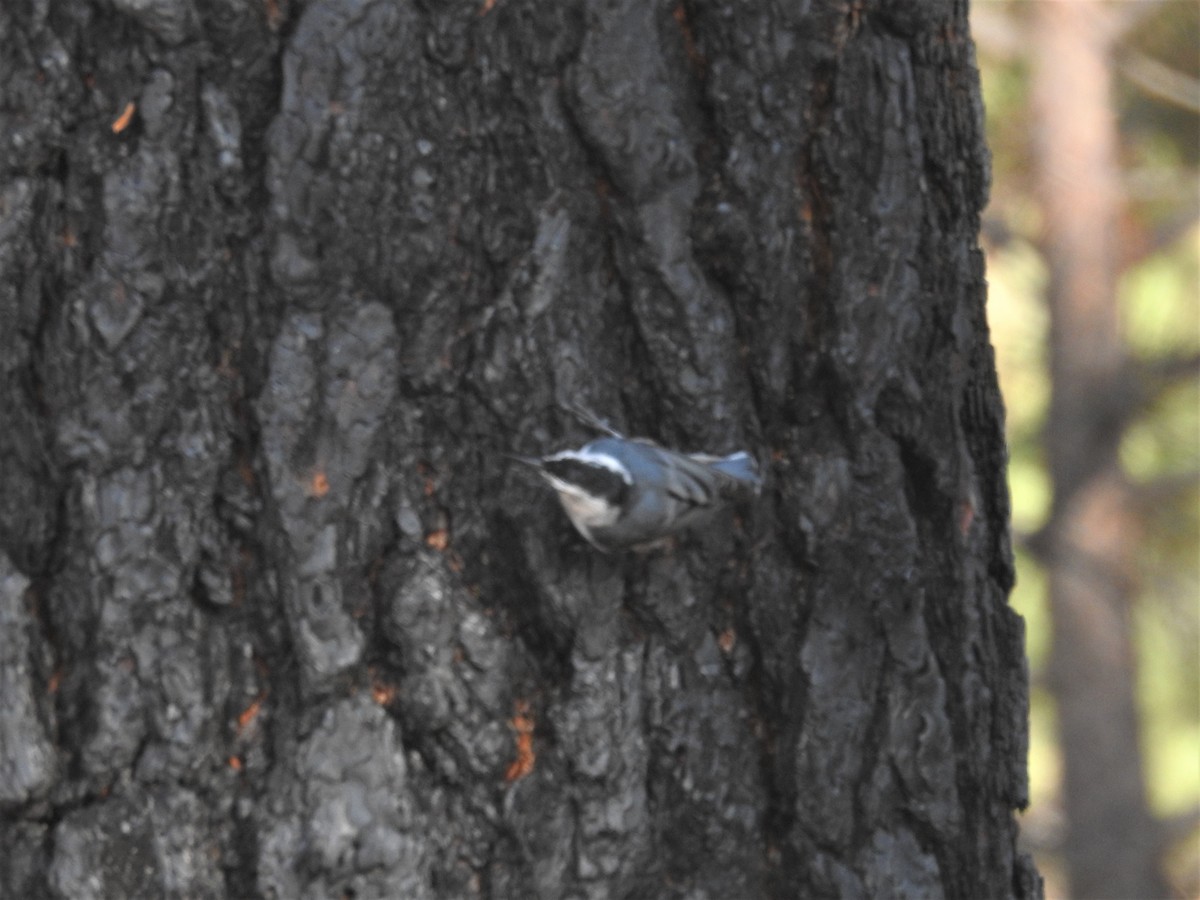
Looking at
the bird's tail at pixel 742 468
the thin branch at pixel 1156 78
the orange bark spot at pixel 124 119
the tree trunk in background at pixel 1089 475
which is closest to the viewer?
the orange bark spot at pixel 124 119

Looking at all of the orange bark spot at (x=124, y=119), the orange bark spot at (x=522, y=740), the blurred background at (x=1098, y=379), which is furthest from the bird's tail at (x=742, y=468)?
the blurred background at (x=1098, y=379)

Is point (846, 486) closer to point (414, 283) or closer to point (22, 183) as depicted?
point (414, 283)

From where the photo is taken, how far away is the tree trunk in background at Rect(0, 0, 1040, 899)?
53.8 inches

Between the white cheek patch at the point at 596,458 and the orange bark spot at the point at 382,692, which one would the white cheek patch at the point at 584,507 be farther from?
the orange bark spot at the point at 382,692

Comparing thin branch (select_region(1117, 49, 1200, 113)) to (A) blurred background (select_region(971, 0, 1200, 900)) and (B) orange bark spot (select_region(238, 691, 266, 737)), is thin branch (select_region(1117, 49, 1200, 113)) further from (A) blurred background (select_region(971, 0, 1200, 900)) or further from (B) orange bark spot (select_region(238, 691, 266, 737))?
(B) orange bark spot (select_region(238, 691, 266, 737))

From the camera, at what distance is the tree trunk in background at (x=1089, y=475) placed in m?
5.78

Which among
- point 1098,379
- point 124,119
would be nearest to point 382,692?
point 124,119

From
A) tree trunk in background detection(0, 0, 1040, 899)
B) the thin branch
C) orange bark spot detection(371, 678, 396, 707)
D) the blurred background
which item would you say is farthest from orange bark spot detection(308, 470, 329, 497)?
the thin branch

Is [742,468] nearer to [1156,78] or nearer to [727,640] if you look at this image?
[727,640]

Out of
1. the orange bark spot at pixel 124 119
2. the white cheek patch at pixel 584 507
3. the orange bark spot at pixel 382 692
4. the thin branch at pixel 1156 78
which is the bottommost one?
Result: the orange bark spot at pixel 382 692

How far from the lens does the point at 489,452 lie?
4.73 feet

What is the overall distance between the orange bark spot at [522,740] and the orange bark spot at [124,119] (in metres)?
0.61

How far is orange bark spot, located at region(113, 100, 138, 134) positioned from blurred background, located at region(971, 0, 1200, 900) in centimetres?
483

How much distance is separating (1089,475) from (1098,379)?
352mm
